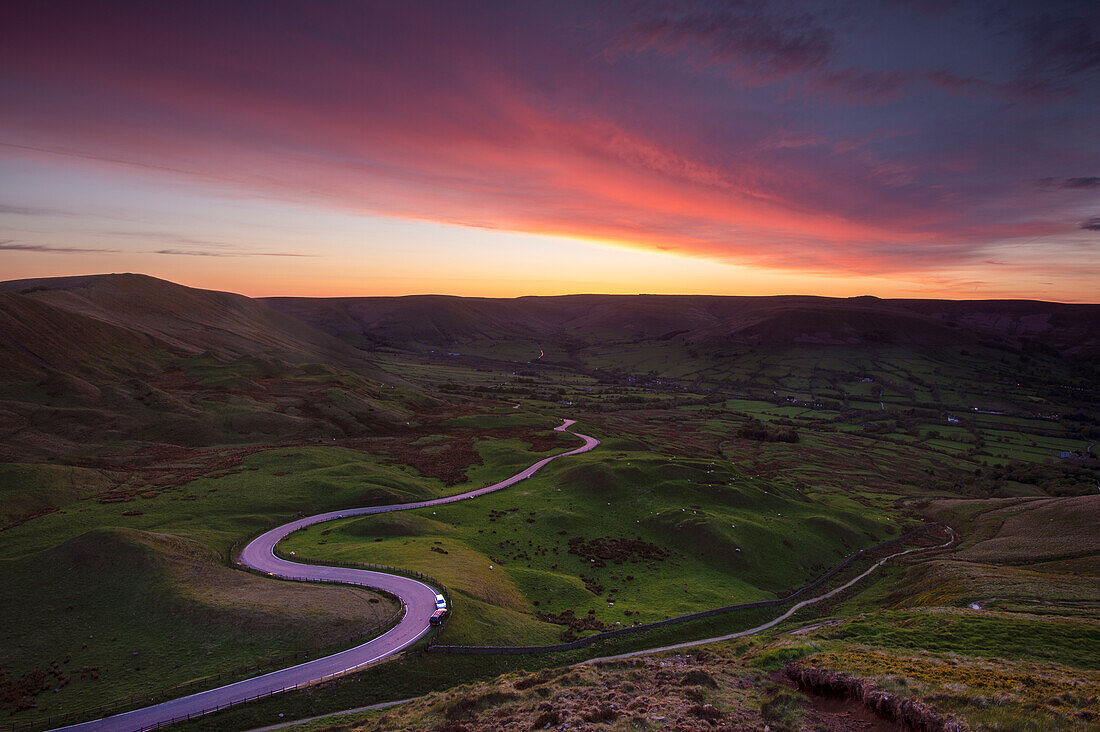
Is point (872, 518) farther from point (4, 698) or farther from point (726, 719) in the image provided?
point (4, 698)

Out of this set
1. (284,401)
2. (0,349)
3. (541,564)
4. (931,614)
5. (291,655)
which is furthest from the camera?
(284,401)

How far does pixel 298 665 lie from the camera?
43188 millimetres

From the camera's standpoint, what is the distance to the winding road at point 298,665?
123ft

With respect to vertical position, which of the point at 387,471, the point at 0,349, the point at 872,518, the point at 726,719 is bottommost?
the point at 872,518

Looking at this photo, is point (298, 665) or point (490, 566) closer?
Result: point (298, 665)

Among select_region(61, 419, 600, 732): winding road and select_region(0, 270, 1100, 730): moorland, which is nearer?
select_region(0, 270, 1100, 730): moorland

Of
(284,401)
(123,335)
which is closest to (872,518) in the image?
(284,401)

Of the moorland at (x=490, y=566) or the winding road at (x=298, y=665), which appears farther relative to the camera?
the winding road at (x=298, y=665)

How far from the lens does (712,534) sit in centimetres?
8400

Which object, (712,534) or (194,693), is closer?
(194,693)

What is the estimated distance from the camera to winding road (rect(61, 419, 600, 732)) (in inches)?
1476

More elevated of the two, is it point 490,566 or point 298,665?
point 298,665

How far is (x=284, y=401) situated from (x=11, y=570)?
108598mm

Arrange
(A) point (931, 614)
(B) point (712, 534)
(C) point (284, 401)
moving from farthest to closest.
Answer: (C) point (284, 401) → (B) point (712, 534) → (A) point (931, 614)
